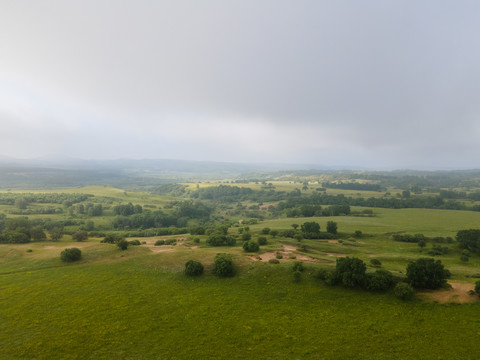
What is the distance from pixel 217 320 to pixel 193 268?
61.3 ft

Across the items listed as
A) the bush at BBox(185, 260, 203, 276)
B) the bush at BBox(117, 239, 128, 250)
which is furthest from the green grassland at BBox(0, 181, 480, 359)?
the bush at BBox(117, 239, 128, 250)

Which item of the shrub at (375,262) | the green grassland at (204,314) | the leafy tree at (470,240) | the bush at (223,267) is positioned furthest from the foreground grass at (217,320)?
the leafy tree at (470,240)

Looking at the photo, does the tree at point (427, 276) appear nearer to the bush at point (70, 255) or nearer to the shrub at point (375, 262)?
the shrub at point (375, 262)

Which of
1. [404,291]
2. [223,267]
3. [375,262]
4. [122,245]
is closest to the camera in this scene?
[404,291]

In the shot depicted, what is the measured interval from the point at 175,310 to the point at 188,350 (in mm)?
10813

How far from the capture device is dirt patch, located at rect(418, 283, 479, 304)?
4503 cm

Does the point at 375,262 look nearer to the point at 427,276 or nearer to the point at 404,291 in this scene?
the point at 427,276

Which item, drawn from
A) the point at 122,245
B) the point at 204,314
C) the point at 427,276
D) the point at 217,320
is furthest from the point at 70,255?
the point at 427,276

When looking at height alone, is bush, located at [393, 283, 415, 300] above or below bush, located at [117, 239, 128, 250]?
above

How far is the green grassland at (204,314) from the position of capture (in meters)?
34.6

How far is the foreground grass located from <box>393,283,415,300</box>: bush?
→ 1.48 meters

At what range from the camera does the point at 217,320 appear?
41.8m

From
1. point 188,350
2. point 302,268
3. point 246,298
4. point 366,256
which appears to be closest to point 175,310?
point 188,350

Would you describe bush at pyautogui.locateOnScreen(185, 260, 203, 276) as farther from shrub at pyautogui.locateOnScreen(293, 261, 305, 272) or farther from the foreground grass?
shrub at pyautogui.locateOnScreen(293, 261, 305, 272)
